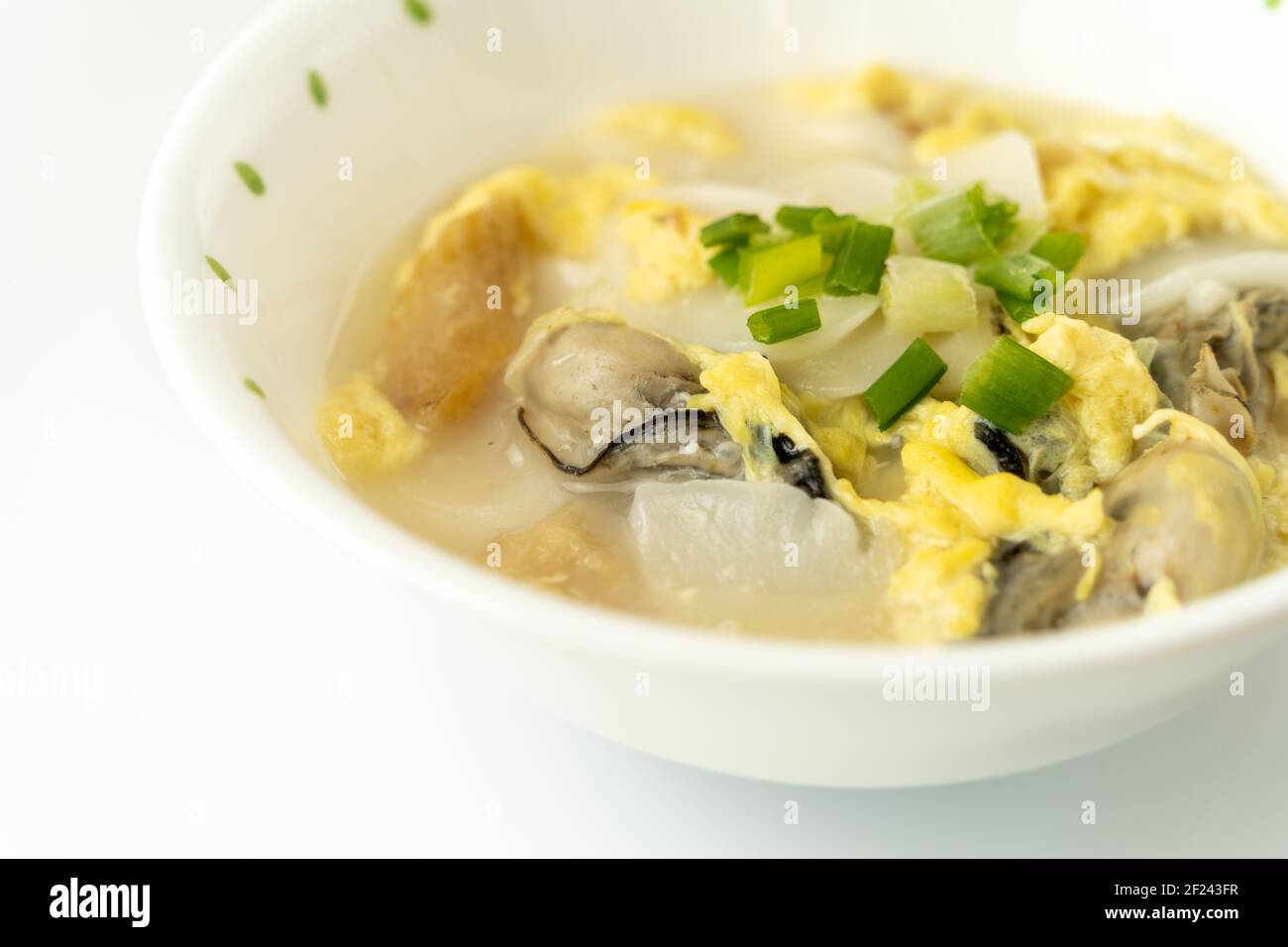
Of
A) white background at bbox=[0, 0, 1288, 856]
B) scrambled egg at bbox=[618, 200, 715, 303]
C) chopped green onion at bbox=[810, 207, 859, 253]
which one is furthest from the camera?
scrambled egg at bbox=[618, 200, 715, 303]

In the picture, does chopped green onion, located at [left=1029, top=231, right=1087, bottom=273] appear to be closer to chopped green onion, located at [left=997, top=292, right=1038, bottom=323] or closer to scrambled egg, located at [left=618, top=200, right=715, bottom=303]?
chopped green onion, located at [left=997, top=292, right=1038, bottom=323]

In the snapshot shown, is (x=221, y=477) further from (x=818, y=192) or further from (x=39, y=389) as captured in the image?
(x=818, y=192)

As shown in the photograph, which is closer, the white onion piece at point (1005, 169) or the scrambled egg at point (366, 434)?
the scrambled egg at point (366, 434)

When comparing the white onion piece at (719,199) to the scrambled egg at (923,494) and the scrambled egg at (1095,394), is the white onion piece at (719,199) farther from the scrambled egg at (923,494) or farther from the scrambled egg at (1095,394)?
the scrambled egg at (1095,394)

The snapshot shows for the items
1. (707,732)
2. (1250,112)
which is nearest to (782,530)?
(707,732)

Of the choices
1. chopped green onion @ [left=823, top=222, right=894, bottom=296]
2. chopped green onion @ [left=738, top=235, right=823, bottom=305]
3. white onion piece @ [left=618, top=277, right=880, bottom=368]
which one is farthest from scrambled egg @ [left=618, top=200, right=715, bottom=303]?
chopped green onion @ [left=823, top=222, right=894, bottom=296]

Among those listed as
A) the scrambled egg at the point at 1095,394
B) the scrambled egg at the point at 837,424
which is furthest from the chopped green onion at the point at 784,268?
the scrambled egg at the point at 1095,394
